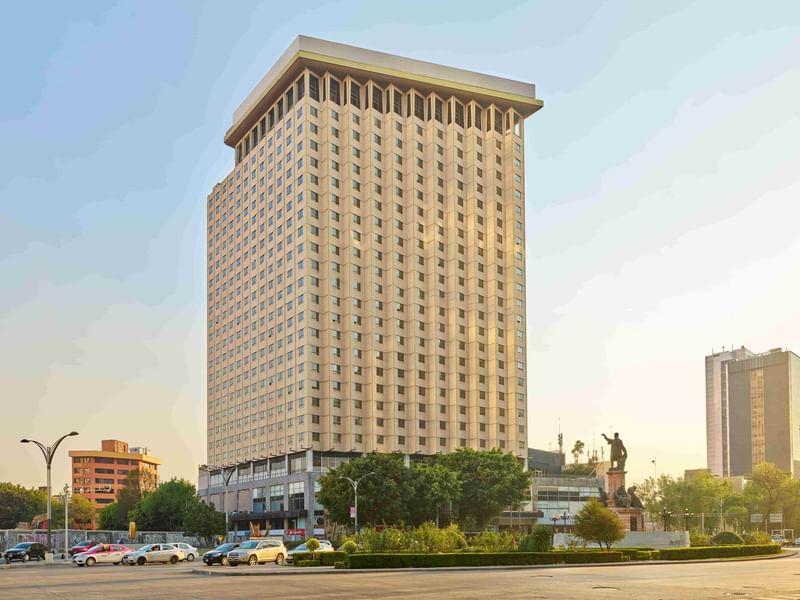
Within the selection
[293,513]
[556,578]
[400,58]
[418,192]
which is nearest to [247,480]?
[293,513]

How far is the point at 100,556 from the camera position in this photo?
66875 millimetres

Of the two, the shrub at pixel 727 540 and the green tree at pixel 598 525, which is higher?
the green tree at pixel 598 525

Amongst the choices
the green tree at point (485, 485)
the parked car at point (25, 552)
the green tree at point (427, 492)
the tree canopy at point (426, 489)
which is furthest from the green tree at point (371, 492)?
the parked car at point (25, 552)

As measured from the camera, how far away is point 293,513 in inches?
4919

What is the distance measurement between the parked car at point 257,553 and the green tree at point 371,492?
92.7ft

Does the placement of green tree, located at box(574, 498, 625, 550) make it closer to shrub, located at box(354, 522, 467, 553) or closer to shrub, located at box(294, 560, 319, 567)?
shrub, located at box(354, 522, 467, 553)

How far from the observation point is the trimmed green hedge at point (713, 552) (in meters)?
60.8

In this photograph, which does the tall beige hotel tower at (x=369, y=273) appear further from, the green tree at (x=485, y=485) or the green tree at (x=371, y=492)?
the green tree at (x=371, y=492)

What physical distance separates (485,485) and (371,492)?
62.4ft

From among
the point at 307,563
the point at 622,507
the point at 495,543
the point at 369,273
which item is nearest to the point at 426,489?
the point at 622,507

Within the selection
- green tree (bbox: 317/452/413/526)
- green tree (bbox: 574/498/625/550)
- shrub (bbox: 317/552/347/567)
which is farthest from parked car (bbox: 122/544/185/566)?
green tree (bbox: 574/498/625/550)

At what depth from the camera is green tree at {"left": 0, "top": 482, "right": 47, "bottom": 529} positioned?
18800 centimetres

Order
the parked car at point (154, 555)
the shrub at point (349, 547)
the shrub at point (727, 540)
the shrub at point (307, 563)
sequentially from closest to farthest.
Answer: the shrub at point (349, 547) → the shrub at point (307, 563) → the parked car at point (154, 555) → the shrub at point (727, 540)

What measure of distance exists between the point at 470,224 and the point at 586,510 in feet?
289
